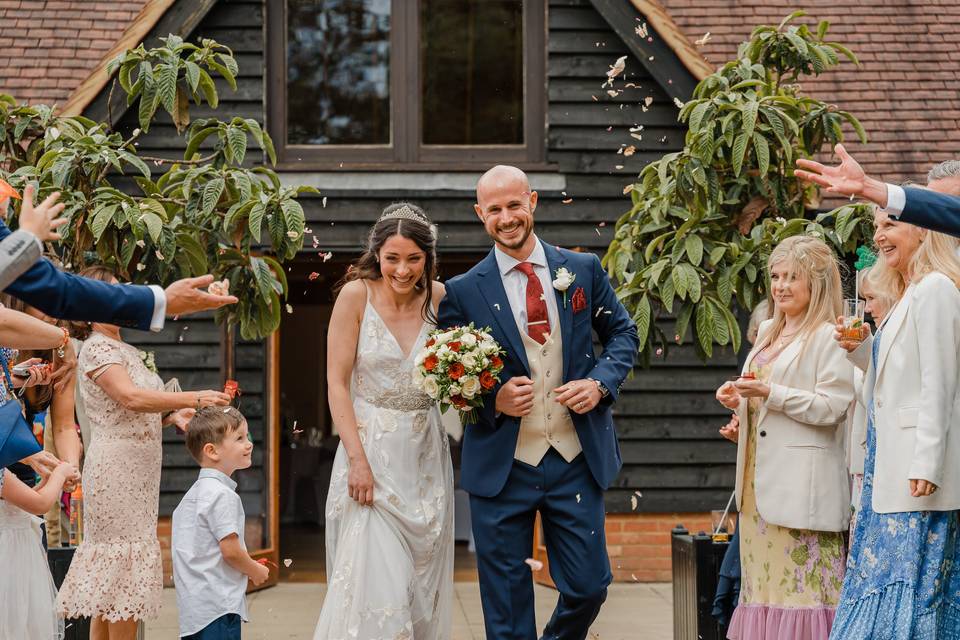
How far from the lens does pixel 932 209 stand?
3.90m

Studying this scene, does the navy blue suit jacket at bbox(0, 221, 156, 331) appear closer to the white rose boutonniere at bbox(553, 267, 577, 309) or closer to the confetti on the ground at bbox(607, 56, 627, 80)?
the white rose boutonniere at bbox(553, 267, 577, 309)

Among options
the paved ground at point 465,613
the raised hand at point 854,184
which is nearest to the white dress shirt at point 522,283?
the raised hand at point 854,184

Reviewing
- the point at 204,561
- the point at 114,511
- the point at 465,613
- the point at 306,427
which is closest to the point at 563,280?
the point at 204,561

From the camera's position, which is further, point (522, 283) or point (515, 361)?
point (522, 283)

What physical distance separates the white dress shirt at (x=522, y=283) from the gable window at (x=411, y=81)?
5103mm

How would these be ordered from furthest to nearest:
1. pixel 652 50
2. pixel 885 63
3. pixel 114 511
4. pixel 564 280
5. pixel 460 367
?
1. pixel 885 63
2. pixel 652 50
3. pixel 114 511
4. pixel 564 280
5. pixel 460 367

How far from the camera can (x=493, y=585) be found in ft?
16.3

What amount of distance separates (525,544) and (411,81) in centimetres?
594

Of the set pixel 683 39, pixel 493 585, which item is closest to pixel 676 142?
pixel 683 39

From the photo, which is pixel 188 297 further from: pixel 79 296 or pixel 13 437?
pixel 13 437

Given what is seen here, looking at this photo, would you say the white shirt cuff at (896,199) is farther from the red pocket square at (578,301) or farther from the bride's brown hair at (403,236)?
the bride's brown hair at (403,236)

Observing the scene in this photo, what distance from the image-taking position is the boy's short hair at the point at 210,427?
5414mm

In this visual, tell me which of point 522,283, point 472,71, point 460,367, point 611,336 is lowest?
point 460,367

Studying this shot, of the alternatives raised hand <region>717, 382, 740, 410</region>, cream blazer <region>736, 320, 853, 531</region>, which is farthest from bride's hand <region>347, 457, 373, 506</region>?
cream blazer <region>736, 320, 853, 531</region>
